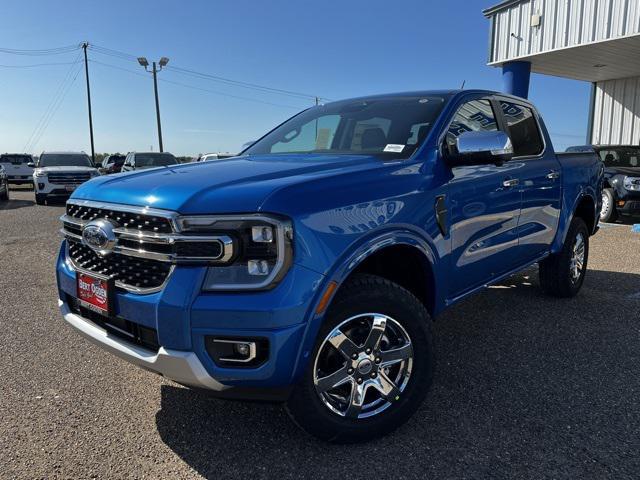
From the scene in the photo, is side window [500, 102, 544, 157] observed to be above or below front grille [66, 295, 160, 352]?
above

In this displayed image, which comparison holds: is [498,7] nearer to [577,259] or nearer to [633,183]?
[633,183]

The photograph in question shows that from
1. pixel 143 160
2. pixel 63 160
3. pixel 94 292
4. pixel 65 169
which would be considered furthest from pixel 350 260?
pixel 63 160

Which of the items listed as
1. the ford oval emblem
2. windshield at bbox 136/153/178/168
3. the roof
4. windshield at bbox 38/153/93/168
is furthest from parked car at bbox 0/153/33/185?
the ford oval emblem

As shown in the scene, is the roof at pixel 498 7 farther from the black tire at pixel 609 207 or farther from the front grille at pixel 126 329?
the front grille at pixel 126 329

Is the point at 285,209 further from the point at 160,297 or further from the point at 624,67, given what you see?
the point at 624,67

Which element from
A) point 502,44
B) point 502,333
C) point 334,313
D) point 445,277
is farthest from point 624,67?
point 334,313

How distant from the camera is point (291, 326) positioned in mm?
2043

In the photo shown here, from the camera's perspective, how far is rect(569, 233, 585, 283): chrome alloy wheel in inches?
196

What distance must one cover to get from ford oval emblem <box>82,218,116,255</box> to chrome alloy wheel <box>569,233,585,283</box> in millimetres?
4291

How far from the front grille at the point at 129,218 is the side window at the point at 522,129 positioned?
9.56 feet

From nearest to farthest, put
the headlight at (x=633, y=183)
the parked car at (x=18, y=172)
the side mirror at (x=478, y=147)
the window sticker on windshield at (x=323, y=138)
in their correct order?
the side mirror at (x=478, y=147), the window sticker on windshield at (x=323, y=138), the headlight at (x=633, y=183), the parked car at (x=18, y=172)

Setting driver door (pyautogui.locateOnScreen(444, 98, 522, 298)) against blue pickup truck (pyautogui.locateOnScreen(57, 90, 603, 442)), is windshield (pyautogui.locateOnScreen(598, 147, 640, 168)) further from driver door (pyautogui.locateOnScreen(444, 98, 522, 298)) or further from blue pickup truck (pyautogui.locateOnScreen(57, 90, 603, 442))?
blue pickup truck (pyautogui.locateOnScreen(57, 90, 603, 442))

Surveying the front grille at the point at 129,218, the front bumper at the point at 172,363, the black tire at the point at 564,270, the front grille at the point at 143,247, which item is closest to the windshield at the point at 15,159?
the front grille at the point at 129,218

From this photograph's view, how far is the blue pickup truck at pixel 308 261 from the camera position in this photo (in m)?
2.04
